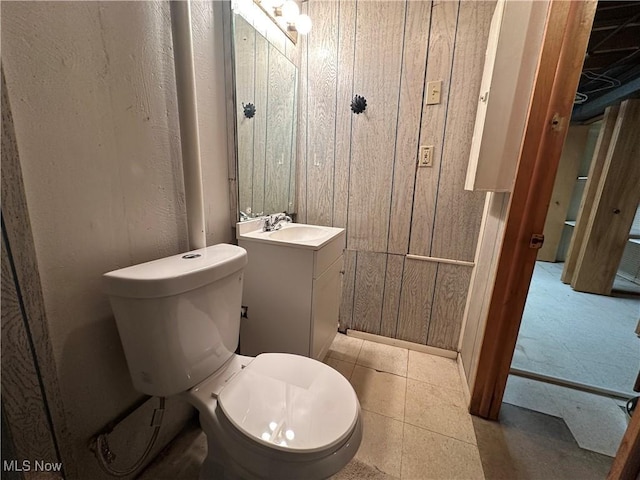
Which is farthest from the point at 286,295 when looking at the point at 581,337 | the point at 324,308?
the point at 581,337

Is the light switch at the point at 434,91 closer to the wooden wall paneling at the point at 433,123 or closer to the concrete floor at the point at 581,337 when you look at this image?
the wooden wall paneling at the point at 433,123

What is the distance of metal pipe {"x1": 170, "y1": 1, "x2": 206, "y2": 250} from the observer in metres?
0.87

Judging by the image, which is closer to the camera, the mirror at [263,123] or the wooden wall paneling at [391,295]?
the mirror at [263,123]

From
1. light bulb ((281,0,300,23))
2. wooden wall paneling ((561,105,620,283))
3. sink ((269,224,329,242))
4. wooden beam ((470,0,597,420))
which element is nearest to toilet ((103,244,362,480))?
sink ((269,224,329,242))

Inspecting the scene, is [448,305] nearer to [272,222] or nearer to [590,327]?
[272,222]

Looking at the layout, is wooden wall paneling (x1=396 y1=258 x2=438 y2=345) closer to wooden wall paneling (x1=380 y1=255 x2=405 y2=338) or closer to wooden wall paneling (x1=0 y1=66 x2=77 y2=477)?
wooden wall paneling (x1=380 y1=255 x2=405 y2=338)

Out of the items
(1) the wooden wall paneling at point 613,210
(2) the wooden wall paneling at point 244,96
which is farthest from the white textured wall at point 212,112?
(1) the wooden wall paneling at point 613,210

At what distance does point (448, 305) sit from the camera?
169 cm

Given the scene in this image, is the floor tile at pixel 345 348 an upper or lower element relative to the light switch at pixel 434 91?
lower

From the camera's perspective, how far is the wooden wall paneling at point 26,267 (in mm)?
530

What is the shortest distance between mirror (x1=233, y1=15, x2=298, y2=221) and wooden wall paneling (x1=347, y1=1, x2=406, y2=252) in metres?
0.41

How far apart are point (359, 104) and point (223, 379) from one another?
5.11 ft

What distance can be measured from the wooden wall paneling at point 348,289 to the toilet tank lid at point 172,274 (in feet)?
3.37

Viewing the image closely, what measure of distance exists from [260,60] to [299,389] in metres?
1.50
